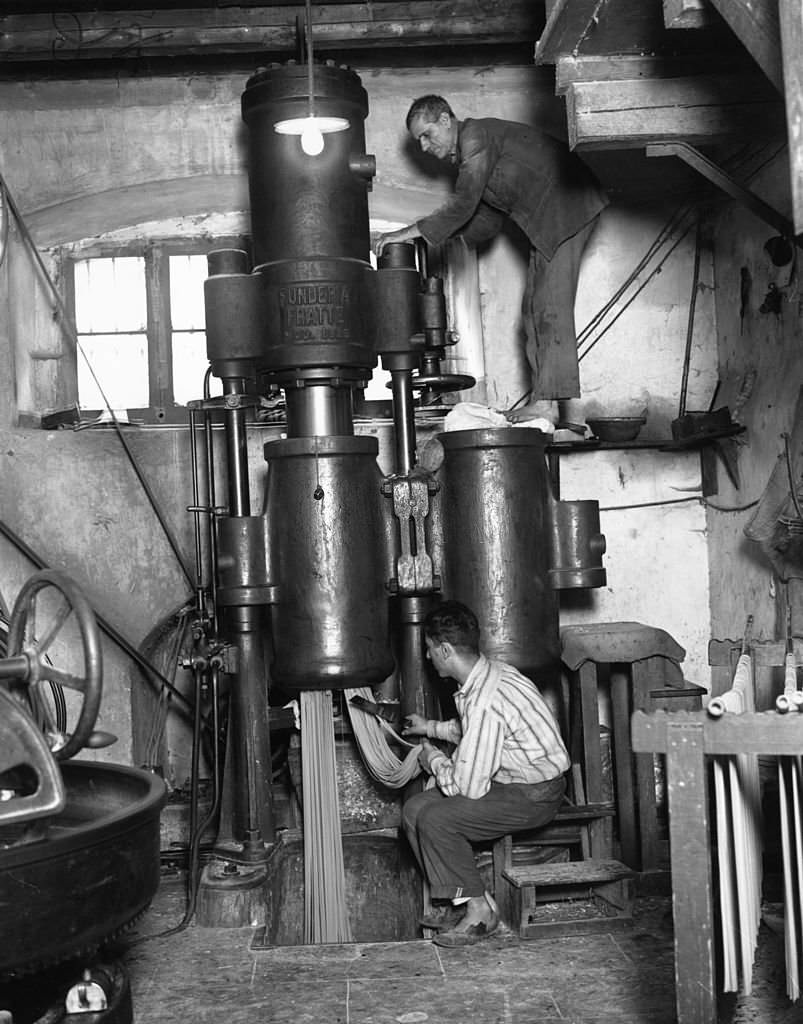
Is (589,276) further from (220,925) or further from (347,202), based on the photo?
(220,925)

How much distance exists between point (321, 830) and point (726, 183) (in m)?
2.81

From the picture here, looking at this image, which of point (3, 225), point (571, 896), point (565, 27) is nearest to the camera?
point (565, 27)

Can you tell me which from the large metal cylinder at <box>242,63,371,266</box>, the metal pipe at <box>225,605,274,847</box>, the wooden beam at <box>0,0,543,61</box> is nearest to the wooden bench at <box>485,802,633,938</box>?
the metal pipe at <box>225,605,274,847</box>

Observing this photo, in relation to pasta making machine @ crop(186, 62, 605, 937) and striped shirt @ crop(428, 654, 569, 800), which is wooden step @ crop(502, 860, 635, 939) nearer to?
striped shirt @ crop(428, 654, 569, 800)

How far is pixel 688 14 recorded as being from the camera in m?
3.80

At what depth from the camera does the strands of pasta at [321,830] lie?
200 inches

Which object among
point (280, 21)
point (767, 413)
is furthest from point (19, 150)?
point (767, 413)

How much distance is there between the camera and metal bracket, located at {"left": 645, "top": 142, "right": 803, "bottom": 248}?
441 centimetres

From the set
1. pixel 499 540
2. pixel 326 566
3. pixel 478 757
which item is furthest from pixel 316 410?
pixel 478 757

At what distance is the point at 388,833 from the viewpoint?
5781 millimetres

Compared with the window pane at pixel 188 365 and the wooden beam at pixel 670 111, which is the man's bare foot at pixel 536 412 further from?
the window pane at pixel 188 365

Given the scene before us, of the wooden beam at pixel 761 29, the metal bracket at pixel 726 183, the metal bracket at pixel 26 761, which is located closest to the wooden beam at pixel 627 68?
the metal bracket at pixel 726 183

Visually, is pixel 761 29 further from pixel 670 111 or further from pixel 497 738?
pixel 497 738

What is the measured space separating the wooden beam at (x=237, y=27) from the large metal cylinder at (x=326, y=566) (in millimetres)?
2011
